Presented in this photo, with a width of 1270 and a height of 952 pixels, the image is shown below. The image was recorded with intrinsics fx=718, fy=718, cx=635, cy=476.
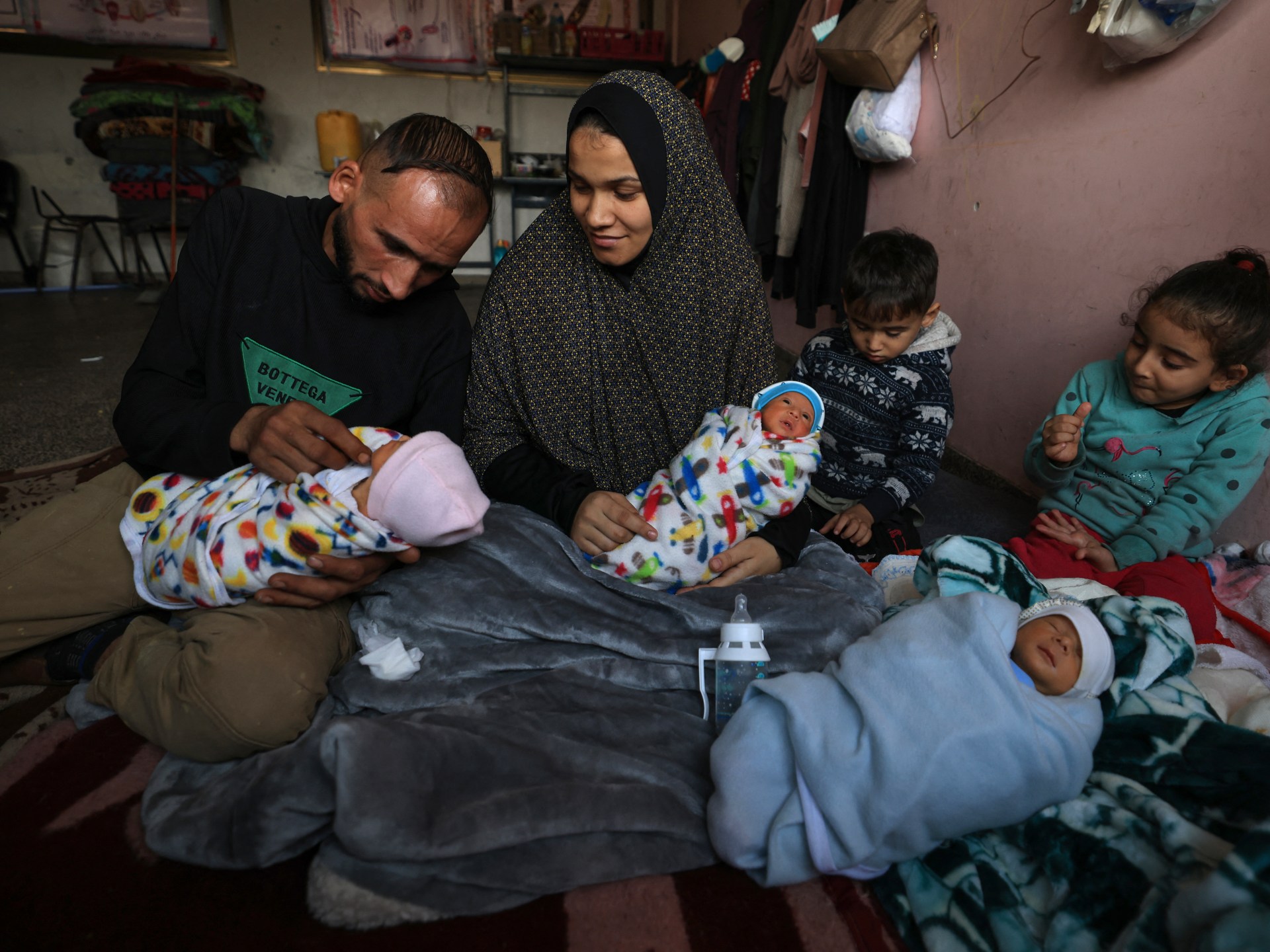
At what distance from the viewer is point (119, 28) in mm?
6266

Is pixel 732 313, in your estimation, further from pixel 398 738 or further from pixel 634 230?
pixel 398 738

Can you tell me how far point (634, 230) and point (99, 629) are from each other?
4.15ft

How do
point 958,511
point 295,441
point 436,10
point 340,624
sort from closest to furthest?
point 295,441
point 340,624
point 958,511
point 436,10

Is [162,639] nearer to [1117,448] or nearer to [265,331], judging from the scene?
[265,331]

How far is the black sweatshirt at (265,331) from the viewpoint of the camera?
4.59ft

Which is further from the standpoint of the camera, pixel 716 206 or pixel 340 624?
pixel 716 206

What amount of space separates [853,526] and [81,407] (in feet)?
9.81

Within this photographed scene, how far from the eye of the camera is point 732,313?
65.2 inches

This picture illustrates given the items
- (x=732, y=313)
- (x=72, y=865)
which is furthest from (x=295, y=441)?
(x=732, y=313)

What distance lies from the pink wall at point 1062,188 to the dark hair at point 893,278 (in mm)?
562

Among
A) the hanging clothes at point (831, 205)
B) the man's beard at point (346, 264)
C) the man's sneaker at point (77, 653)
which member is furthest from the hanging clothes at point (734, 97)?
the man's sneaker at point (77, 653)

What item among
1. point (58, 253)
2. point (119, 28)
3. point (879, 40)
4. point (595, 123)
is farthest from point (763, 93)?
point (58, 253)

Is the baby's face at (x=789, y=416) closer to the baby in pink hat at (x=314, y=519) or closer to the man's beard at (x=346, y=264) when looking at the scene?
the baby in pink hat at (x=314, y=519)

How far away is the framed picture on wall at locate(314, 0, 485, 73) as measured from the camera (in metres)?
6.68
